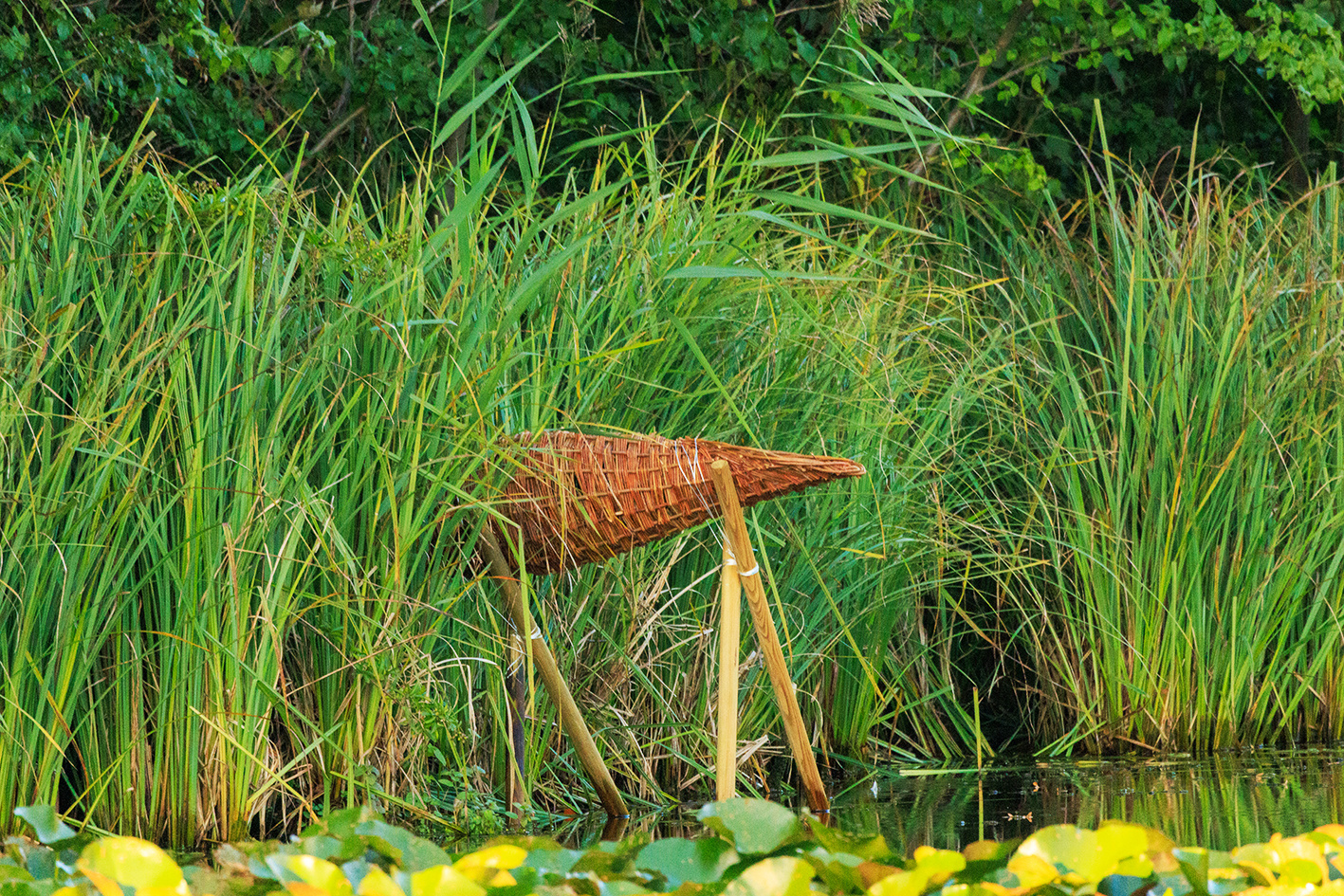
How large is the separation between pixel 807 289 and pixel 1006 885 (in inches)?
99.6

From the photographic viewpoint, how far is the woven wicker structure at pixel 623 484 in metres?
2.62

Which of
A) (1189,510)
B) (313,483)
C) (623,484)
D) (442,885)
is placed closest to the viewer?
(442,885)

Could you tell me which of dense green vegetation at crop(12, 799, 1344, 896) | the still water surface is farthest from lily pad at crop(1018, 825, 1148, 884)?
the still water surface

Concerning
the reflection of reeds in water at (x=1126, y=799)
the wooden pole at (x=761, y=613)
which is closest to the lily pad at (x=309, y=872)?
the wooden pole at (x=761, y=613)

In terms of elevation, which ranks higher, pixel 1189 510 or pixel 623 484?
pixel 623 484

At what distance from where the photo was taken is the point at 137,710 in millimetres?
2682

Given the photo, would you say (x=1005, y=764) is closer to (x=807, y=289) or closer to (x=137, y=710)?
(x=807, y=289)

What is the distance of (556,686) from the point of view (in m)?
2.86

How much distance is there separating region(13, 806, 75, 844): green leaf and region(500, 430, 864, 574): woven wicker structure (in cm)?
107

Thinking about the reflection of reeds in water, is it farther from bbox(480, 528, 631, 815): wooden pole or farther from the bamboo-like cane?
bbox(480, 528, 631, 815): wooden pole

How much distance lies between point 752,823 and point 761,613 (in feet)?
3.63

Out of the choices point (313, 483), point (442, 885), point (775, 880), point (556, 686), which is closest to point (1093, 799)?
point (556, 686)

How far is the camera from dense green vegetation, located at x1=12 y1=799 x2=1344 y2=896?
142cm

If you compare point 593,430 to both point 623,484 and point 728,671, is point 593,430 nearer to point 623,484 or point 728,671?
point 623,484
